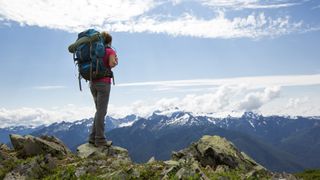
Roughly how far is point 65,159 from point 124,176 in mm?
5782

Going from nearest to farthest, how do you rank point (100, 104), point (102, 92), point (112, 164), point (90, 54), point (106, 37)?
point (112, 164), point (90, 54), point (106, 37), point (102, 92), point (100, 104)

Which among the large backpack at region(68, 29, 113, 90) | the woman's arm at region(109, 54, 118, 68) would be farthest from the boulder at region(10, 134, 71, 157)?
the woman's arm at region(109, 54, 118, 68)

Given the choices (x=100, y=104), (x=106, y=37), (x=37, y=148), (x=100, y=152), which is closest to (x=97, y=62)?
(x=106, y=37)

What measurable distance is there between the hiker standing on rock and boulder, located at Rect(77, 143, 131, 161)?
1099 mm

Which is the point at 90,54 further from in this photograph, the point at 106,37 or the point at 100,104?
the point at 100,104

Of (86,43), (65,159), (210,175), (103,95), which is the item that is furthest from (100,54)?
(210,175)

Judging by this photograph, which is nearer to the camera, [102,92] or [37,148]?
[102,92]

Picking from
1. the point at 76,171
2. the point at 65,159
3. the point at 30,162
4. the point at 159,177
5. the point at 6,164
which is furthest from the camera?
the point at 65,159

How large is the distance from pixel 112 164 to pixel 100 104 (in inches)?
149

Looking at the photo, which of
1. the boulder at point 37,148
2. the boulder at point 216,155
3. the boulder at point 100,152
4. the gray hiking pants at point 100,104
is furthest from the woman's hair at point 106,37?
the boulder at point 216,155

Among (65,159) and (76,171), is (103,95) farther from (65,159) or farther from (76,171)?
(76,171)

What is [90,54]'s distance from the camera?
17406mm

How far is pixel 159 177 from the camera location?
13.2 m

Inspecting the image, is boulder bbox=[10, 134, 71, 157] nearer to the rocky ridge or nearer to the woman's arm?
the rocky ridge
